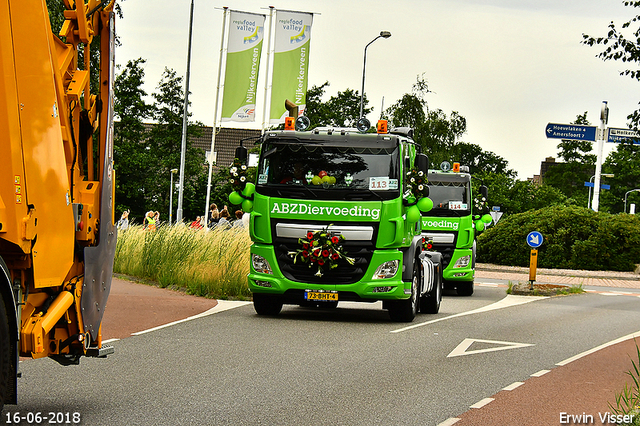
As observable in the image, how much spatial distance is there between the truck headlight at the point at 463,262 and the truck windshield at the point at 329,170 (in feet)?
22.7

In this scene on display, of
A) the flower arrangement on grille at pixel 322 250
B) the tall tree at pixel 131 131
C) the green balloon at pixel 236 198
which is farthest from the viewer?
the tall tree at pixel 131 131

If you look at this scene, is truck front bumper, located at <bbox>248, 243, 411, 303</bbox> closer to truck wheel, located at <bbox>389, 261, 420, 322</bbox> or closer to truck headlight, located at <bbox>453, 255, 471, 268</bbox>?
truck wheel, located at <bbox>389, 261, 420, 322</bbox>

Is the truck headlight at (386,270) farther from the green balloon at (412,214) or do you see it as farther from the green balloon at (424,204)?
the green balloon at (424,204)

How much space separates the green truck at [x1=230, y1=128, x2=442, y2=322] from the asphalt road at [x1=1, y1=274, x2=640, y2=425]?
0.59 metres

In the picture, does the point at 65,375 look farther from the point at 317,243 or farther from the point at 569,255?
the point at 569,255

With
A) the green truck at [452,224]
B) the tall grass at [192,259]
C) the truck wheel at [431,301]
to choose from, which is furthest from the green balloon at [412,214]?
the green truck at [452,224]

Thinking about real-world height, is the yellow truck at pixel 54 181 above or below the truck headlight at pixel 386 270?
above

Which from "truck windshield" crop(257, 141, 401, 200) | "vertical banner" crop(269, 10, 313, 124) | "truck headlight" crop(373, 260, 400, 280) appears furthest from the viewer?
"vertical banner" crop(269, 10, 313, 124)

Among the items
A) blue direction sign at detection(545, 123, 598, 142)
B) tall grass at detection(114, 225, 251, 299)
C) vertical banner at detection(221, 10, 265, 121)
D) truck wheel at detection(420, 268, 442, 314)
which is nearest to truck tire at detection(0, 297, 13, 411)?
truck wheel at detection(420, 268, 442, 314)

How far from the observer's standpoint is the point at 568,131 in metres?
33.2

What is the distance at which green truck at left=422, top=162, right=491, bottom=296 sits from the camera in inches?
766

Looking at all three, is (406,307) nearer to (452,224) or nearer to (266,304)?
(266,304)

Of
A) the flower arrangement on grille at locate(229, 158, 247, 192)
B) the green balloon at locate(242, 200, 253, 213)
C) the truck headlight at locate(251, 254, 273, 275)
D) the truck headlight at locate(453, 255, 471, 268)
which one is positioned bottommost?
the truck headlight at locate(453, 255, 471, 268)

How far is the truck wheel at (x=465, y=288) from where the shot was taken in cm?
2036
